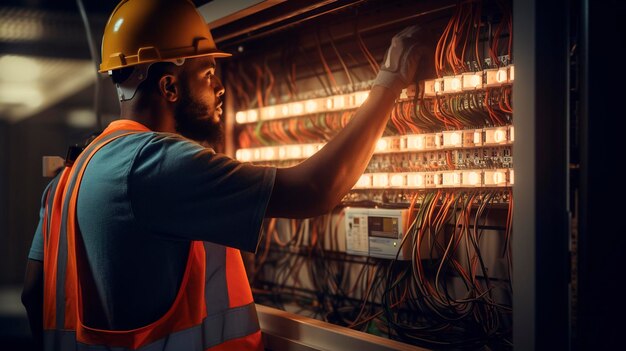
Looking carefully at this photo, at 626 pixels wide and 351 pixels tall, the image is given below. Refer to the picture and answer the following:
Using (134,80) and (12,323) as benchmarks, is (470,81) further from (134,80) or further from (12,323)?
(12,323)

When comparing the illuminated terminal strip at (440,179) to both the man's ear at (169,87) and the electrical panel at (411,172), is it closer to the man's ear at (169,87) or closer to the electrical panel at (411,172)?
the electrical panel at (411,172)

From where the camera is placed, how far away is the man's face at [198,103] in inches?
52.3

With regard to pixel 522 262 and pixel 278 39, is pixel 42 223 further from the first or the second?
pixel 522 262

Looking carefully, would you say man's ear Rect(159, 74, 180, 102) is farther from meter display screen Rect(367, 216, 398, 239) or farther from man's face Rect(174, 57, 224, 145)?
meter display screen Rect(367, 216, 398, 239)

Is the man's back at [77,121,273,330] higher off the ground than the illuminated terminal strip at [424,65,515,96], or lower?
lower

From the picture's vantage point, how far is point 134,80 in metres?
1.31

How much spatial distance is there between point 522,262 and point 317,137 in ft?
3.03

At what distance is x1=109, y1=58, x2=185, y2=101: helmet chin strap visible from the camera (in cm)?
130

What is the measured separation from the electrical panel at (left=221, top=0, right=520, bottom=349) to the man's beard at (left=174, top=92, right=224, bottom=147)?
0.94 feet

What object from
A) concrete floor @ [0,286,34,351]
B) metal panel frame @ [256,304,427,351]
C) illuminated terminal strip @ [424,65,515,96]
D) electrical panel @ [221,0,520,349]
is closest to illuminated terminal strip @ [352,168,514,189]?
electrical panel @ [221,0,520,349]
